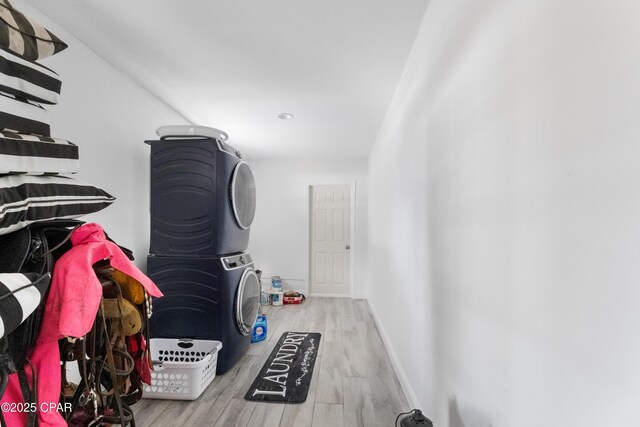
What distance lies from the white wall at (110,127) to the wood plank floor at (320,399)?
120 cm

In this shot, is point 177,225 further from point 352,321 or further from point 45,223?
point 352,321

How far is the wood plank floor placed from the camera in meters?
1.91

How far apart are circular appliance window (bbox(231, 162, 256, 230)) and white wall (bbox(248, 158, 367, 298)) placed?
226 cm

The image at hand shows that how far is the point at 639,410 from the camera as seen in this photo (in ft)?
1.75

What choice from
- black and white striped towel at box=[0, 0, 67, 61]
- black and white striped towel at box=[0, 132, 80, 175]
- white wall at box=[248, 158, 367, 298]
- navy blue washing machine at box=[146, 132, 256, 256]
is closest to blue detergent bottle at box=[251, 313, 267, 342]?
navy blue washing machine at box=[146, 132, 256, 256]

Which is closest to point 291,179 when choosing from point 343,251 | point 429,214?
point 343,251

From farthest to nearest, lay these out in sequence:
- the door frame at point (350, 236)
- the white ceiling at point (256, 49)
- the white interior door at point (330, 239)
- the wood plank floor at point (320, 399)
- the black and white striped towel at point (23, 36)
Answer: the white interior door at point (330, 239) → the door frame at point (350, 236) → the wood plank floor at point (320, 399) → the white ceiling at point (256, 49) → the black and white striped towel at point (23, 36)

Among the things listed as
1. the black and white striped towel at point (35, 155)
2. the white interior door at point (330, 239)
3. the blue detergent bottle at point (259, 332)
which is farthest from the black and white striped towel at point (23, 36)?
the white interior door at point (330, 239)

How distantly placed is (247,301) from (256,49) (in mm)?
1944

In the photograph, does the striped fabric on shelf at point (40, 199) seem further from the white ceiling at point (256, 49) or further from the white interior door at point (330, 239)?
the white interior door at point (330, 239)

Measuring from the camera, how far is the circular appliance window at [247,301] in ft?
8.65

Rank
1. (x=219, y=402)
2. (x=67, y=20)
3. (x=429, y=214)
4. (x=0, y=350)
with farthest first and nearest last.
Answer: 1. (x=219, y=402)
2. (x=67, y=20)
3. (x=429, y=214)
4. (x=0, y=350)

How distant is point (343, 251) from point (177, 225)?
327 centimetres

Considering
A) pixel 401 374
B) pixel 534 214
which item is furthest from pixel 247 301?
pixel 534 214
